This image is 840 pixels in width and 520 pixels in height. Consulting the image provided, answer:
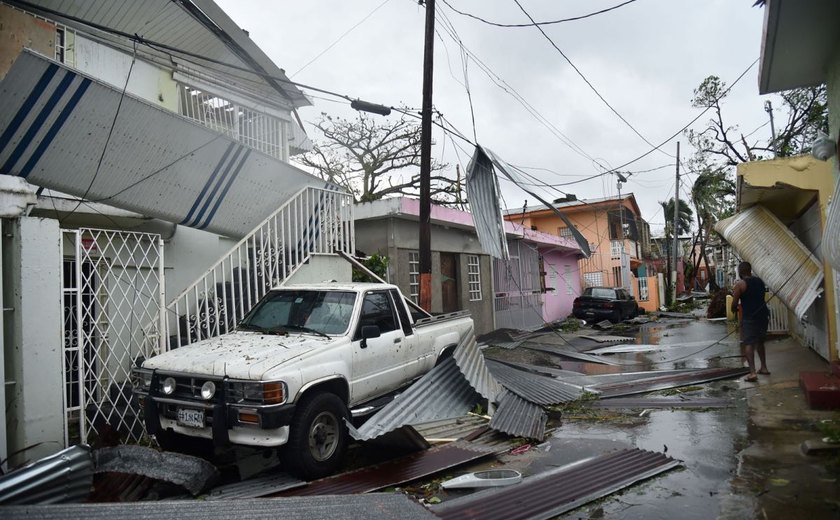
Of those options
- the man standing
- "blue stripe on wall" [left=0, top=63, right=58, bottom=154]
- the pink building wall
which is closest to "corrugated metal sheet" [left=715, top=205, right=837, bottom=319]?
the man standing

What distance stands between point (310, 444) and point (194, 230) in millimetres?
5746

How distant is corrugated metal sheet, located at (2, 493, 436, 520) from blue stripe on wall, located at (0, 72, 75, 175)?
4554 millimetres

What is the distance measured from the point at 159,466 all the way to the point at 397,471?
199cm

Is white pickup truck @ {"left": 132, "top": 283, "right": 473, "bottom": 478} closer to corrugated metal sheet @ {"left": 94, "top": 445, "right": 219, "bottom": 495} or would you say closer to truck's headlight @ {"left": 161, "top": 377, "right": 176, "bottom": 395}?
truck's headlight @ {"left": 161, "top": 377, "right": 176, "bottom": 395}

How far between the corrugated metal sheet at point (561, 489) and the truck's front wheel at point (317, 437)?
4.12ft

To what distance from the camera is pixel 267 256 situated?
881 centimetres

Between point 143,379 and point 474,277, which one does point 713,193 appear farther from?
point 143,379

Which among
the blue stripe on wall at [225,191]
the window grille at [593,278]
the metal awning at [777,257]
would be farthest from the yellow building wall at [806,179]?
the window grille at [593,278]

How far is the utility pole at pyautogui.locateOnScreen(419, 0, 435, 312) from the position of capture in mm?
8703

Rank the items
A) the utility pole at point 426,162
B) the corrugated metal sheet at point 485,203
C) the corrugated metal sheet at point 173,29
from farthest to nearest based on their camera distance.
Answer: the corrugated metal sheet at point 173,29, the corrugated metal sheet at point 485,203, the utility pole at point 426,162

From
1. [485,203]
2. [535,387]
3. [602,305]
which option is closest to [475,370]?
[535,387]

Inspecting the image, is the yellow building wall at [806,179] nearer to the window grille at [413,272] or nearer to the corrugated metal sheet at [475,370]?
the corrugated metal sheet at [475,370]

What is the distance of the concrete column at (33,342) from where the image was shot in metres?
4.82

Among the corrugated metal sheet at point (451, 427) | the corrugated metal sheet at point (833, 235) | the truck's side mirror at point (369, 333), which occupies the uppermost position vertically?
the corrugated metal sheet at point (833, 235)
